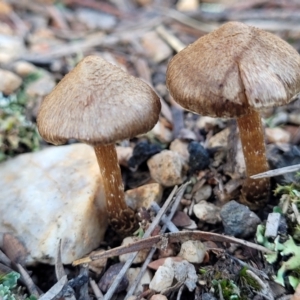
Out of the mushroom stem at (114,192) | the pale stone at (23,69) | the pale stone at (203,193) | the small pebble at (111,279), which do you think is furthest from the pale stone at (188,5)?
the small pebble at (111,279)

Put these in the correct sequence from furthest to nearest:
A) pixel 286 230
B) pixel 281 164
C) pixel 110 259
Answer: pixel 281 164 < pixel 110 259 < pixel 286 230

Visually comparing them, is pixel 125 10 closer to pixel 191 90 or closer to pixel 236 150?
pixel 236 150

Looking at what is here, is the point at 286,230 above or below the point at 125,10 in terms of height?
below

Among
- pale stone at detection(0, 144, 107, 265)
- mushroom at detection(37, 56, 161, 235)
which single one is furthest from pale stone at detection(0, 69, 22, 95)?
mushroom at detection(37, 56, 161, 235)

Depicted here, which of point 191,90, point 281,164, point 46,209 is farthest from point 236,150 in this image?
point 46,209

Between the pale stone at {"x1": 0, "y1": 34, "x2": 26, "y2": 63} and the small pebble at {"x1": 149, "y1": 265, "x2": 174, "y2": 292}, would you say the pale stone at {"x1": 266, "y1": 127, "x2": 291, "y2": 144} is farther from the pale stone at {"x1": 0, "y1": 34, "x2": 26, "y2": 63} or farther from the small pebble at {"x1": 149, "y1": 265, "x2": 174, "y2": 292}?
the pale stone at {"x1": 0, "y1": 34, "x2": 26, "y2": 63}

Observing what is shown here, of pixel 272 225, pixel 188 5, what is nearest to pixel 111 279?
pixel 272 225

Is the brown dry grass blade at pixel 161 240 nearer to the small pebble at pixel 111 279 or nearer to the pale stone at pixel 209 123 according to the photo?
the small pebble at pixel 111 279

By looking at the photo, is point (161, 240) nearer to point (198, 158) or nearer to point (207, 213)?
point (207, 213)
